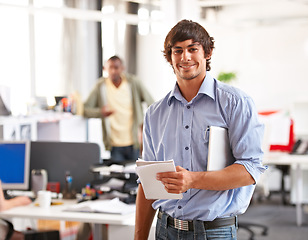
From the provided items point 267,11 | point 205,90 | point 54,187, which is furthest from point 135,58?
point 205,90

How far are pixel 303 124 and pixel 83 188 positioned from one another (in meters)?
4.24

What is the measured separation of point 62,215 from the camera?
314cm

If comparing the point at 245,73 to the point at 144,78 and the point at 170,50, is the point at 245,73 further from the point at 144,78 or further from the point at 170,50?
the point at 170,50

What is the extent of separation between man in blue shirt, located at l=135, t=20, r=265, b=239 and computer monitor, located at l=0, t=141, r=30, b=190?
6.17 ft

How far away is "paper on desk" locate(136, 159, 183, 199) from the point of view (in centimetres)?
184

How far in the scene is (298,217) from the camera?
5.72 m

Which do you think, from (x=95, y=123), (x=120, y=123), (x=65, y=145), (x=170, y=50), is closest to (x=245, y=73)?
(x=95, y=123)

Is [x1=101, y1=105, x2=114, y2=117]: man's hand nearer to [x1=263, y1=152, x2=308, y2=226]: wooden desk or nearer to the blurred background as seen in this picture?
the blurred background

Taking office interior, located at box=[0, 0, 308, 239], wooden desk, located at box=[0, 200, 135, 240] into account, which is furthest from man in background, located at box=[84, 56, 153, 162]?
wooden desk, located at box=[0, 200, 135, 240]

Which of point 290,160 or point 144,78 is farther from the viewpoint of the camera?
point 144,78

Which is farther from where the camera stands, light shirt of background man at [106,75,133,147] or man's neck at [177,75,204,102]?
light shirt of background man at [106,75,133,147]

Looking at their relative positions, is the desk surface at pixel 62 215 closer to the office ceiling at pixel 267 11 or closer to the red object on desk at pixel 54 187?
the red object on desk at pixel 54 187

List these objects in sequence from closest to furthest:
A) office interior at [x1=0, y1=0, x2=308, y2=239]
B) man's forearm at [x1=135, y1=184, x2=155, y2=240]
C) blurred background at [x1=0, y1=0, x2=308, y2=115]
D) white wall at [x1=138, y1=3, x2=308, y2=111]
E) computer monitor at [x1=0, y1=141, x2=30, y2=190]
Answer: man's forearm at [x1=135, y1=184, x2=155, y2=240]
computer monitor at [x1=0, y1=141, x2=30, y2=190]
office interior at [x1=0, y1=0, x2=308, y2=239]
blurred background at [x1=0, y1=0, x2=308, y2=115]
white wall at [x1=138, y1=3, x2=308, y2=111]

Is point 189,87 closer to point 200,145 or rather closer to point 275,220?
point 200,145
